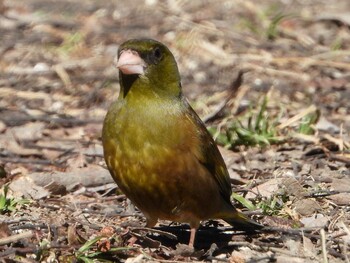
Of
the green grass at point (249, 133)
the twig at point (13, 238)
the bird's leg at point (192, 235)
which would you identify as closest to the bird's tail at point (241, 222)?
the bird's leg at point (192, 235)

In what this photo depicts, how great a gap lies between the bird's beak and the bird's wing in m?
0.37

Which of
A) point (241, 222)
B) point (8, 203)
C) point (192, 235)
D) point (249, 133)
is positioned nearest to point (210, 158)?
point (192, 235)

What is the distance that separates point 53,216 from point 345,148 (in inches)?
96.8

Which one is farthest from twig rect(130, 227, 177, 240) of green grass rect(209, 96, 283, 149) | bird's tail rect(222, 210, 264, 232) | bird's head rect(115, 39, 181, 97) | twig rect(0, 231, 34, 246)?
green grass rect(209, 96, 283, 149)

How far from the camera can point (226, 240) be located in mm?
5699

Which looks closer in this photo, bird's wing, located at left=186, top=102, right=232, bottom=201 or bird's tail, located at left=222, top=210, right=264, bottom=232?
bird's wing, located at left=186, top=102, right=232, bottom=201

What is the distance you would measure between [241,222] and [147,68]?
1.19m

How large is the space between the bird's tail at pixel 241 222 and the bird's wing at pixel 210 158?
0.36ft

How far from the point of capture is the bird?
502 cm

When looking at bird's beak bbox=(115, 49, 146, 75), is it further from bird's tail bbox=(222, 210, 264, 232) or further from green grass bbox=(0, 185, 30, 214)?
green grass bbox=(0, 185, 30, 214)

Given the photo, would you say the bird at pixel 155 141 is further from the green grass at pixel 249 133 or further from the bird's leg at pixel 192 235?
the green grass at pixel 249 133

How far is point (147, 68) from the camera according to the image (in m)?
5.18

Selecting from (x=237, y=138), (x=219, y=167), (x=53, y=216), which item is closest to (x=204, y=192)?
(x=219, y=167)

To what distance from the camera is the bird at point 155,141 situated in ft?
16.5
